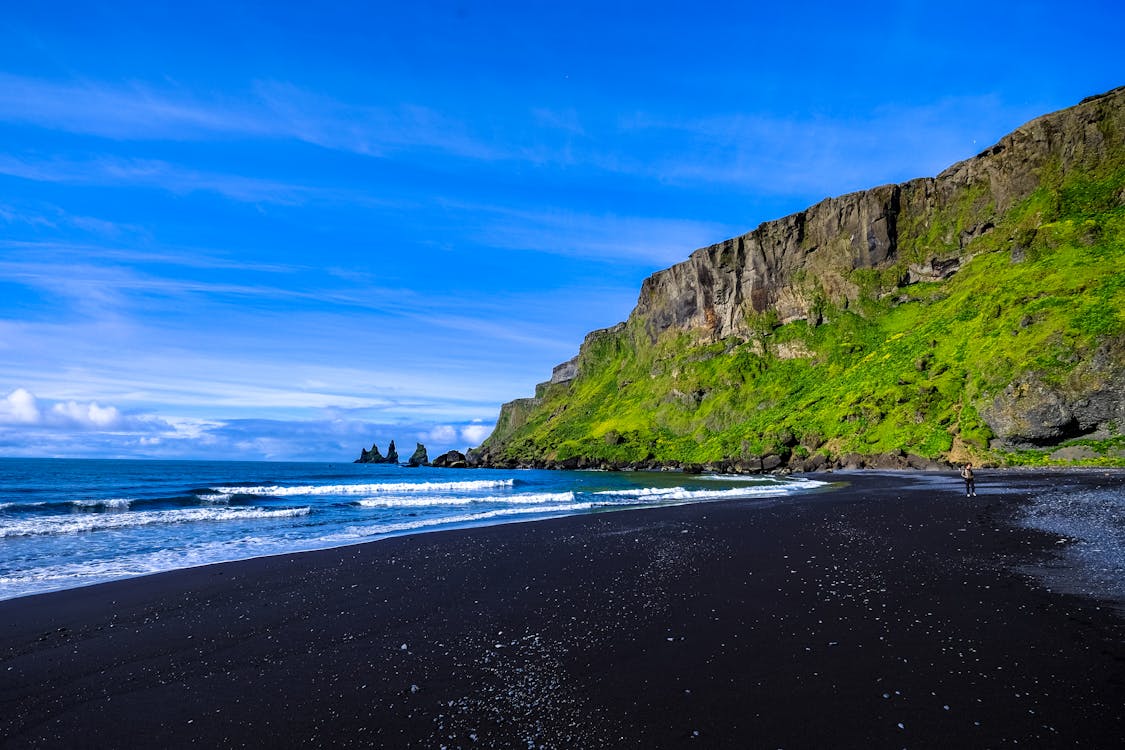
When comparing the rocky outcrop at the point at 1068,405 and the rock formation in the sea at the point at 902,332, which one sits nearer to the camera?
the rocky outcrop at the point at 1068,405

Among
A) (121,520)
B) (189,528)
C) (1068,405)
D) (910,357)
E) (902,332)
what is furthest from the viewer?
(902,332)

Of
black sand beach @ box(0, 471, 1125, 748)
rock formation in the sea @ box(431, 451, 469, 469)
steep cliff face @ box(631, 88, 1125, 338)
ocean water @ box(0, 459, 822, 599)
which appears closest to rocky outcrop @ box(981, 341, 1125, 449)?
ocean water @ box(0, 459, 822, 599)

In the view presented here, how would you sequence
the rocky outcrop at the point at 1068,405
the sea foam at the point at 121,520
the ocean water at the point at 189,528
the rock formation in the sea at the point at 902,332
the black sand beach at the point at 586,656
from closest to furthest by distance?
the black sand beach at the point at 586,656, the ocean water at the point at 189,528, the sea foam at the point at 121,520, the rocky outcrop at the point at 1068,405, the rock formation in the sea at the point at 902,332

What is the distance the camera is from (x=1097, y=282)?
57344 mm

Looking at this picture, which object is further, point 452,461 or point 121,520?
point 452,461

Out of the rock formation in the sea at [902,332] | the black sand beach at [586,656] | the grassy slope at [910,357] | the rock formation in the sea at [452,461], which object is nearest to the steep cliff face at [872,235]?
the rock formation in the sea at [902,332]

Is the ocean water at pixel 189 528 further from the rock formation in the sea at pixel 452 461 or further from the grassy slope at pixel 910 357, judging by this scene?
the rock formation in the sea at pixel 452 461

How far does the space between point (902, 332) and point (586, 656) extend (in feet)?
346

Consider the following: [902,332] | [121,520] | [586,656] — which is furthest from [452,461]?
[586,656]

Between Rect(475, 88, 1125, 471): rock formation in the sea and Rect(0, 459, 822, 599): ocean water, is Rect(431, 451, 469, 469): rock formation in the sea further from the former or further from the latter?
Rect(0, 459, 822, 599): ocean water

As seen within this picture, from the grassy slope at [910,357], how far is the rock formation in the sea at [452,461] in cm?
1278

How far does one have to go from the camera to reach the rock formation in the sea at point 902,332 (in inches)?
2068

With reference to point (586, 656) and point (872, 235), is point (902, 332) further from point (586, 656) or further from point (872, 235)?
point (586, 656)

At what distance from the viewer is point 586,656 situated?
27.4 feet
